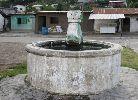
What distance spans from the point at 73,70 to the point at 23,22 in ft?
107

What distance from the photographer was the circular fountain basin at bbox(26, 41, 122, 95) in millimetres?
10094

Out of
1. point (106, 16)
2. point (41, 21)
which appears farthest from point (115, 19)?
point (41, 21)

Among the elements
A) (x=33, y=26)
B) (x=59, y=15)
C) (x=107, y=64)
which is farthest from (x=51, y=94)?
(x=33, y=26)

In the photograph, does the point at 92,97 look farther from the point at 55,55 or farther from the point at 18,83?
the point at 18,83

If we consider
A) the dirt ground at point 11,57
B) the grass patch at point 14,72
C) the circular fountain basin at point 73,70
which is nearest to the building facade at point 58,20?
the dirt ground at point 11,57

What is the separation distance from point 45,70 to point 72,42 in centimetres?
160

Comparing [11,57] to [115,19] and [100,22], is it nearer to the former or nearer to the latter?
[115,19]

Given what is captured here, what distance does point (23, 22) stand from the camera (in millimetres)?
41906

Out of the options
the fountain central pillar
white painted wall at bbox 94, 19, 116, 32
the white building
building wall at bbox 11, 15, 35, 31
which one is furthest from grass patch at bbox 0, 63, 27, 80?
building wall at bbox 11, 15, 35, 31

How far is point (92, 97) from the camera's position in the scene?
10.3 metres

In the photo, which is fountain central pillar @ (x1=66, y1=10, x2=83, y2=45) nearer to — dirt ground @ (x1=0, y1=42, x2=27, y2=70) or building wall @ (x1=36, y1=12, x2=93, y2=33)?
dirt ground @ (x1=0, y1=42, x2=27, y2=70)

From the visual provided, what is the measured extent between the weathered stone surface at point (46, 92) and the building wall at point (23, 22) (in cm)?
2910

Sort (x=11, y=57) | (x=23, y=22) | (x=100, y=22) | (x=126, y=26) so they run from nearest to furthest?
(x=11, y=57)
(x=100, y=22)
(x=126, y=26)
(x=23, y=22)

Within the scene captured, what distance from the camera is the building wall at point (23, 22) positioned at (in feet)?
136
